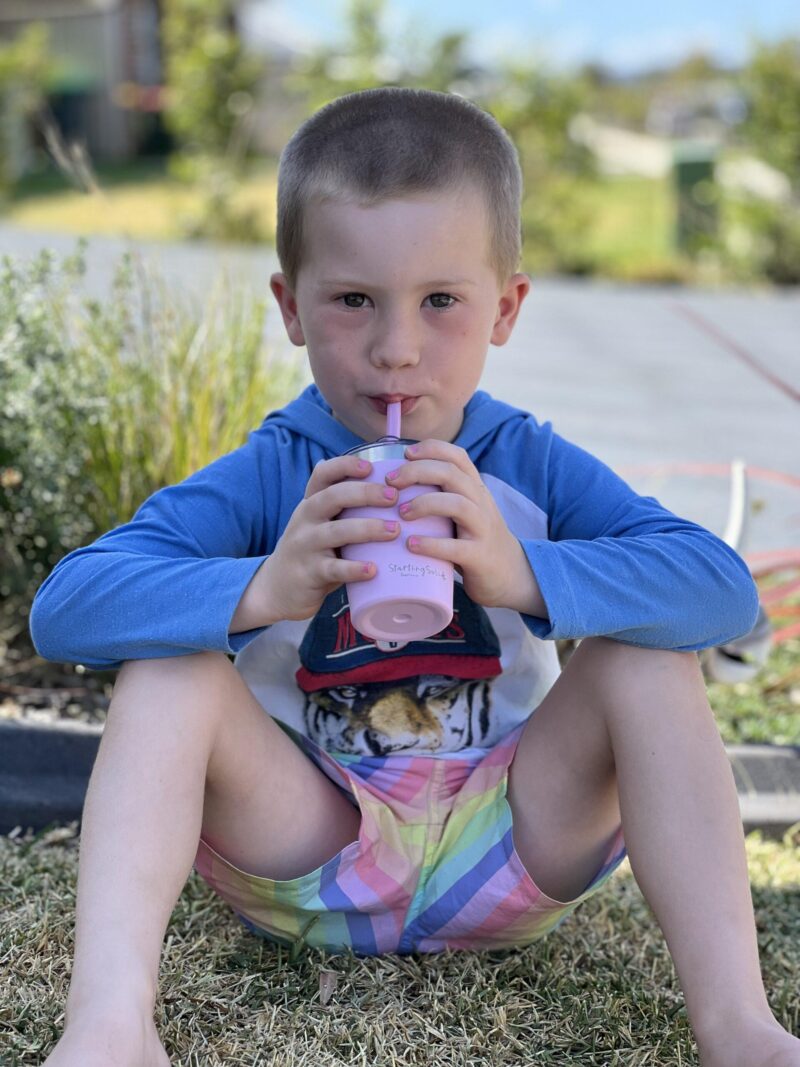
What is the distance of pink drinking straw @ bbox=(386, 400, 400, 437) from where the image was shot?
5.90 feet

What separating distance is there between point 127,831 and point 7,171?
11605 millimetres

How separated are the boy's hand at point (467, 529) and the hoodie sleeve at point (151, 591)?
271mm

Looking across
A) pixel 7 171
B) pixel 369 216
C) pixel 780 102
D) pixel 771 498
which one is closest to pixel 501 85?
pixel 780 102

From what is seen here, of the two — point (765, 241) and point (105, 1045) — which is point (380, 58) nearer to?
point (765, 241)

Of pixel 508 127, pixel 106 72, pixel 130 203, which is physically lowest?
pixel 130 203

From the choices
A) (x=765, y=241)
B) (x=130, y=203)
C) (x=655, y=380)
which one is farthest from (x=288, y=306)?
(x=130, y=203)

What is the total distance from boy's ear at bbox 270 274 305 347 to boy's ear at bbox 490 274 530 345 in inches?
11.3

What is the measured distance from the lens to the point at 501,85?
35.6 ft

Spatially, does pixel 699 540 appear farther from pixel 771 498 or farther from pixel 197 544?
pixel 771 498

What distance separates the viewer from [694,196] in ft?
36.7

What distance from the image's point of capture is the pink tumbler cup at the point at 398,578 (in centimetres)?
152

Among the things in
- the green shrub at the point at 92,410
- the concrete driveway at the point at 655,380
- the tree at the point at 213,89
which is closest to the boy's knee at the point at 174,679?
the green shrub at the point at 92,410

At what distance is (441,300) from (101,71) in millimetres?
21689

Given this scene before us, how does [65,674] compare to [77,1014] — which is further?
[65,674]
